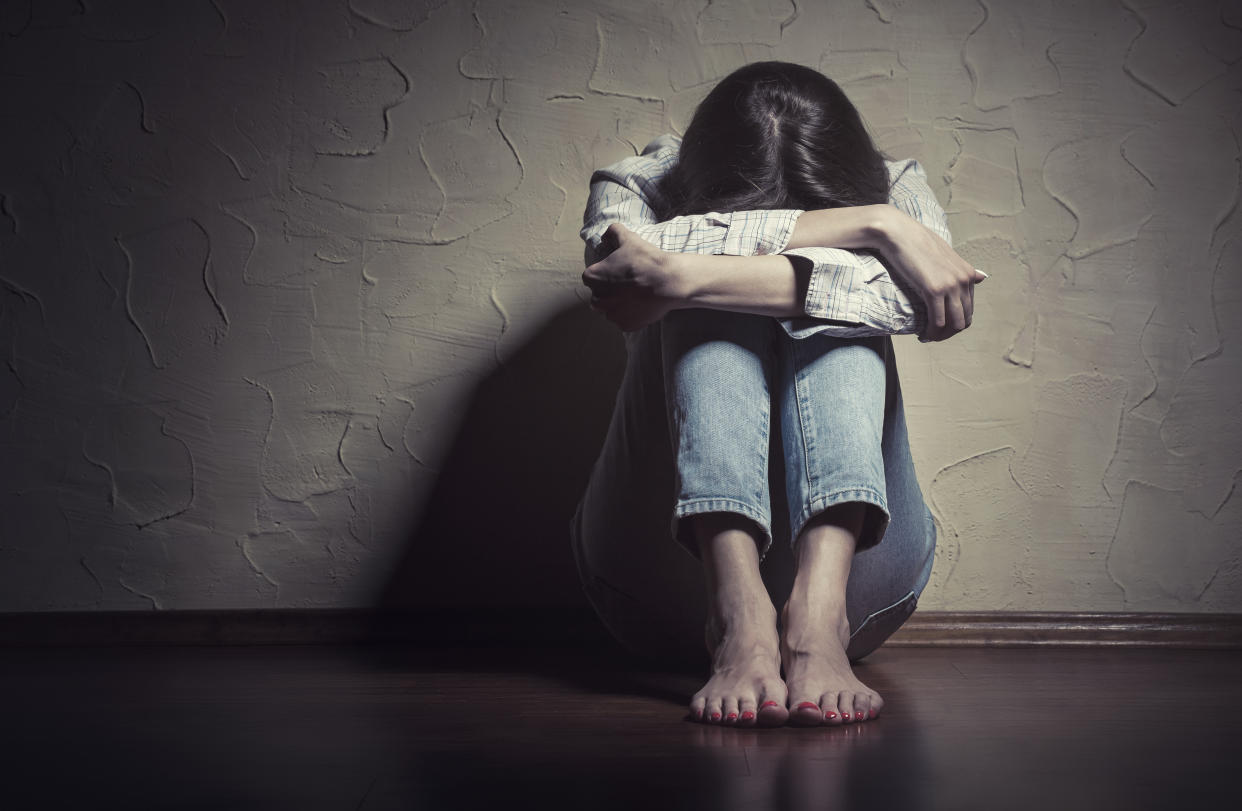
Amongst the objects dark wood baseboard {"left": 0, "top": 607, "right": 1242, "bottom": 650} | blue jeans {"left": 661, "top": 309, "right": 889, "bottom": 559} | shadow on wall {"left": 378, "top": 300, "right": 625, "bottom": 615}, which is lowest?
dark wood baseboard {"left": 0, "top": 607, "right": 1242, "bottom": 650}

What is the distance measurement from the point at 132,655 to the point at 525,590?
1.58 feet

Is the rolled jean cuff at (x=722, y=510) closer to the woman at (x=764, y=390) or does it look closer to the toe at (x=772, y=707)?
the woman at (x=764, y=390)

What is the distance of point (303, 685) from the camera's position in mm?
888

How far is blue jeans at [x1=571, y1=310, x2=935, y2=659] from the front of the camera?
27.9 inches

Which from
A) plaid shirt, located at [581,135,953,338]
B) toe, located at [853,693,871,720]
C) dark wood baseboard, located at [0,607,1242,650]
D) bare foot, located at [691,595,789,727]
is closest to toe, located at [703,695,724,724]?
bare foot, located at [691,595,789,727]

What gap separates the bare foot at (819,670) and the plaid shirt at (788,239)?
0.23 m

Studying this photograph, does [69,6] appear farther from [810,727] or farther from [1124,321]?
[1124,321]

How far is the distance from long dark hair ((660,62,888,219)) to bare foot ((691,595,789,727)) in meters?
0.41

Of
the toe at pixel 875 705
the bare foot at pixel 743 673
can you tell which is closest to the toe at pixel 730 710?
the bare foot at pixel 743 673

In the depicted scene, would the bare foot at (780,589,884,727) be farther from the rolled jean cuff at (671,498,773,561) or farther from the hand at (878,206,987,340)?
the hand at (878,206,987,340)

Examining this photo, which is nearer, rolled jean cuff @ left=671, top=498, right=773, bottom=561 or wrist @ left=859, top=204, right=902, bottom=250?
rolled jean cuff @ left=671, top=498, right=773, bottom=561

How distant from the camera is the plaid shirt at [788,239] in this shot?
75cm

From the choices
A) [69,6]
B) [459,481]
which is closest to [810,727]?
[459,481]

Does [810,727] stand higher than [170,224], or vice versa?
[170,224]
